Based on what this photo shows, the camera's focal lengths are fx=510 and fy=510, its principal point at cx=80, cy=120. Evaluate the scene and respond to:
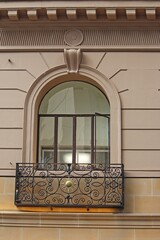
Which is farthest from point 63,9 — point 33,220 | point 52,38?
point 33,220

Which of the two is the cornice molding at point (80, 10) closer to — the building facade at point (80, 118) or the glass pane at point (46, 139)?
the building facade at point (80, 118)

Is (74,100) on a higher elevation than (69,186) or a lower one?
higher

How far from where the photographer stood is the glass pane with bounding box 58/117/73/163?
43.1 ft

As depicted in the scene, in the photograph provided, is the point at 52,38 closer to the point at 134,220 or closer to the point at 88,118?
the point at 88,118

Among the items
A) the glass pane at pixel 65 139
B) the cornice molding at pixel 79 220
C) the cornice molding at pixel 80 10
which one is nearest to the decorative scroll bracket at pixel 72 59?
the cornice molding at pixel 80 10

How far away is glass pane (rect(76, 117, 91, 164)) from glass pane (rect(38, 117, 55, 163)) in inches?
26.5

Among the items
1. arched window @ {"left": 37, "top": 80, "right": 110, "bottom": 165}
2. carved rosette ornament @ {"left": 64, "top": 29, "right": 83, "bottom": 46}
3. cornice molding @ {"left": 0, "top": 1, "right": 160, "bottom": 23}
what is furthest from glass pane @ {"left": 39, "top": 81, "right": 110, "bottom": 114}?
cornice molding @ {"left": 0, "top": 1, "right": 160, "bottom": 23}

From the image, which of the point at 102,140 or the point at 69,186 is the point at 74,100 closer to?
the point at 102,140

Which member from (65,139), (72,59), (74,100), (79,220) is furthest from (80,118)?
(79,220)

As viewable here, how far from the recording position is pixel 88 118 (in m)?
13.4

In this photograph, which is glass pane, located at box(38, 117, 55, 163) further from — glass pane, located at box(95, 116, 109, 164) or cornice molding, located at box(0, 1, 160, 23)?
cornice molding, located at box(0, 1, 160, 23)

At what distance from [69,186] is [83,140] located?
4.75 feet

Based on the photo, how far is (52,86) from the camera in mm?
13586

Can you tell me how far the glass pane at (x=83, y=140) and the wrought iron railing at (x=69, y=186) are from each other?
0.52 meters
